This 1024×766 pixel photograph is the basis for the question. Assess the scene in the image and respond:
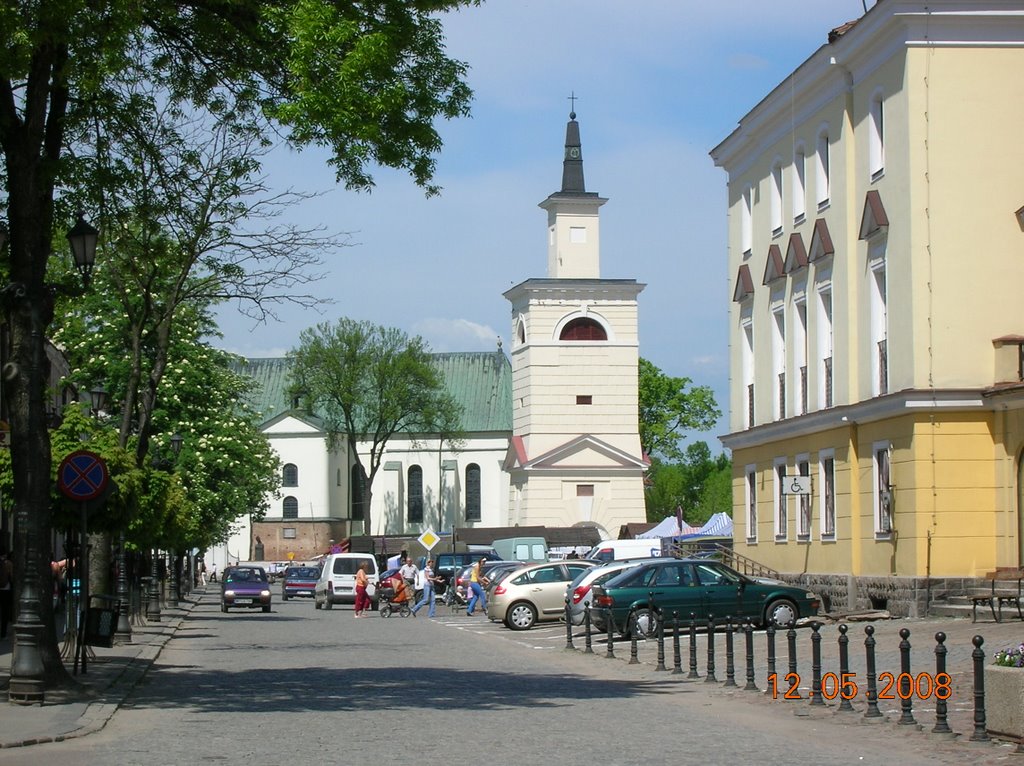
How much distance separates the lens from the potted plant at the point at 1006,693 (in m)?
13.6

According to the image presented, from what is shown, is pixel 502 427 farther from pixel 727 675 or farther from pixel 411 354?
pixel 727 675

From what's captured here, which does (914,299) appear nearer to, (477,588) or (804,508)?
(804,508)

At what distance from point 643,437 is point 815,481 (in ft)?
226

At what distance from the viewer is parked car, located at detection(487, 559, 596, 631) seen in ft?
129

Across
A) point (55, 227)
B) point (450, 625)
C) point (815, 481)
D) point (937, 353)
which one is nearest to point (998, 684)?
point (55, 227)

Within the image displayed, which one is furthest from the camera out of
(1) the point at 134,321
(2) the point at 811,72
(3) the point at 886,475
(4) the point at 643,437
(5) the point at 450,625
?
(4) the point at 643,437

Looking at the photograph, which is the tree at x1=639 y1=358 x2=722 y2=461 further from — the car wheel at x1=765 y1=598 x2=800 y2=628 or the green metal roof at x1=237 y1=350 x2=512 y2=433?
the car wheel at x1=765 y1=598 x2=800 y2=628

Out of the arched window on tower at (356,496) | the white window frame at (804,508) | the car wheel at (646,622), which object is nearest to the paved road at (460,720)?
the car wheel at (646,622)

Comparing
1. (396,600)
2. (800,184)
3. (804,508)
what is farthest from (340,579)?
(800,184)

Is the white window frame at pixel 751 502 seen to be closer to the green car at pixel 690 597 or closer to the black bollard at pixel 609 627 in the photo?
the green car at pixel 690 597

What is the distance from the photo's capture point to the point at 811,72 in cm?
3728

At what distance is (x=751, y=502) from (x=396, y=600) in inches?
Result: 472

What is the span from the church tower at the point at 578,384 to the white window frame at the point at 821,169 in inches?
2410

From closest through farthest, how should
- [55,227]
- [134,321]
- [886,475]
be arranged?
[55,227]
[134,321]
[886,475]
